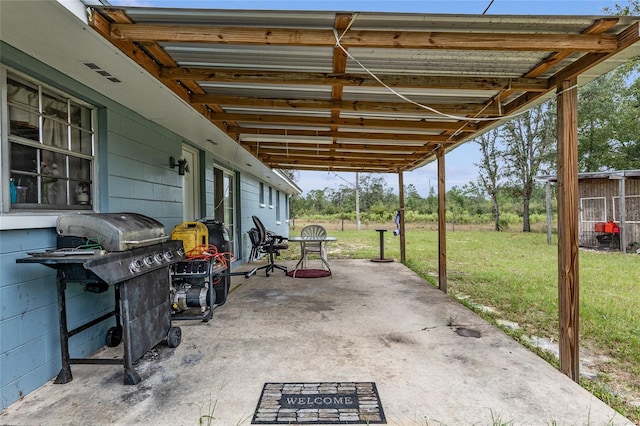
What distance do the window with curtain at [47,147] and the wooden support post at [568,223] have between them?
3.70 meters

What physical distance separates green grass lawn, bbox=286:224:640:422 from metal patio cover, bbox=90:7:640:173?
7.24ft

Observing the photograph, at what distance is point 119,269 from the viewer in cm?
209

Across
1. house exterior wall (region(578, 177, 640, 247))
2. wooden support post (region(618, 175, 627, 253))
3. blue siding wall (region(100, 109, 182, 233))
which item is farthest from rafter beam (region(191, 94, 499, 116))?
house exterior wall (region(578, 177, 640, 247))

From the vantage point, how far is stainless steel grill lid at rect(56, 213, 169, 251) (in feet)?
7.28

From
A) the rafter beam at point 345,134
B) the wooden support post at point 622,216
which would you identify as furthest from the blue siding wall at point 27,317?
the wooden support post at point 622,216

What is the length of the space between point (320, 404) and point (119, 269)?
1453mm

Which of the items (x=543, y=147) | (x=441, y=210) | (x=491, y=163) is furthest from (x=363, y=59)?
(x=491, y=163)

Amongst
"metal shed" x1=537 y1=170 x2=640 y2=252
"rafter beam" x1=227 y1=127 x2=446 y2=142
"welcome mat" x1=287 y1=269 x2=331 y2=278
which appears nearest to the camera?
"rafter beam" x1=227 y1=127 x2=446 y2=142

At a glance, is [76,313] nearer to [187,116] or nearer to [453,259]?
[187,116]

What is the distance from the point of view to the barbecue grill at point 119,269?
205 cm

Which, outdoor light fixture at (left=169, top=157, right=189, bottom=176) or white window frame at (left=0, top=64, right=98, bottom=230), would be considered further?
outdoor light fixture at (left=169, top=157, right=189, bottom=176)

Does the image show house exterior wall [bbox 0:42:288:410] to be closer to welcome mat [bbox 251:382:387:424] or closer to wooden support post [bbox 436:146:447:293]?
welcome mat [bbox 251:382:387:424]

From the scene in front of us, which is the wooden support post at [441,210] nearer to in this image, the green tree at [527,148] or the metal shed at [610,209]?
the metal shed at [610,209]

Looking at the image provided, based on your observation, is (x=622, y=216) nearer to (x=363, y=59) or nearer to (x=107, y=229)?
(x=363, y=59)
